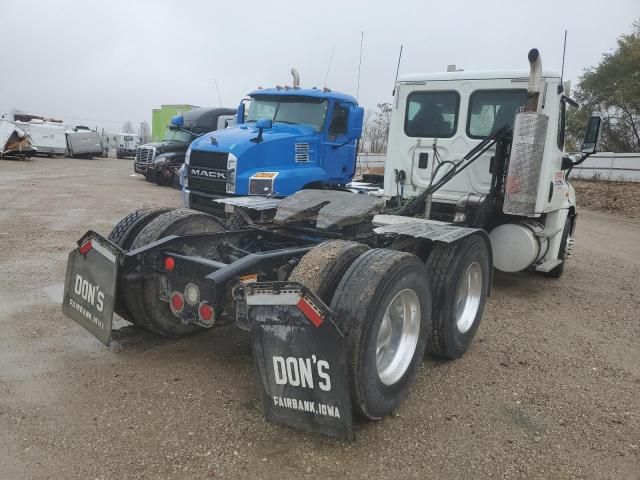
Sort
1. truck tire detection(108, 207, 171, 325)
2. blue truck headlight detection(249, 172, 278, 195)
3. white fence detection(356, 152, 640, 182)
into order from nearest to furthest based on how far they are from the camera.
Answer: truck tire detection(108, 207, 171, 325), blue truck headlight detection(249, 172, 278, 195), white fence detection(356, 152, 640, 182)

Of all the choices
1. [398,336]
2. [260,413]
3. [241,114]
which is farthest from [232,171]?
[260,413]

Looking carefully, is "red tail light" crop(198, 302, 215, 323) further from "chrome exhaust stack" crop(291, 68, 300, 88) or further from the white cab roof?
"chrome exhaust stack" crop(291, 68, 300, 88)

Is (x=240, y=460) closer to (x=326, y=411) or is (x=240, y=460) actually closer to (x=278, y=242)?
(x=326, y=411)

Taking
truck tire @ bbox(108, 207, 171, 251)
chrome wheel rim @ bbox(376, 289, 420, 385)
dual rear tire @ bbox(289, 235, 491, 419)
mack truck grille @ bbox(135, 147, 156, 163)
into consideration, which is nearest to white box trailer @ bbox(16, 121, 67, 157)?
mack truck grille @ bbox(135, 147, 156, 163)

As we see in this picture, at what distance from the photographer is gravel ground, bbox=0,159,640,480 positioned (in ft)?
9.45

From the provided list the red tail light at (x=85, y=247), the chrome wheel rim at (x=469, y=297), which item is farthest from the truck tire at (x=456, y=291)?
the red tail light at (x=85, y=247)

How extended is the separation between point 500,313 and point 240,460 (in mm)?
3851

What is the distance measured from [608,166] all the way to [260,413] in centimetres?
2219

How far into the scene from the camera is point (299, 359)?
2.86 m

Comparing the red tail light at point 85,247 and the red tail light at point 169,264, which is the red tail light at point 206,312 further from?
the red tail light at point 85,247

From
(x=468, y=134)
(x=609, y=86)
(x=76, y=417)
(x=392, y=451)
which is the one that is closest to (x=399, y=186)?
(x=468, y=134)

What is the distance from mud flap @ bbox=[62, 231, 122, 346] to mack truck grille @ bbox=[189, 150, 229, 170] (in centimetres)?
520

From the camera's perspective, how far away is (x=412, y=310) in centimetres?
361

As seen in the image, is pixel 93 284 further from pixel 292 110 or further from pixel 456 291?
pixel 292 110
